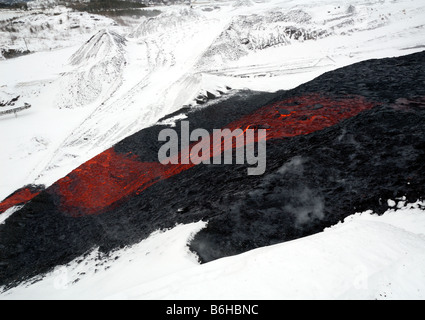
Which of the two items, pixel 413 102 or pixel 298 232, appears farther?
pixel 413 102

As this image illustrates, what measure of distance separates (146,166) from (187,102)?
16.2 ft

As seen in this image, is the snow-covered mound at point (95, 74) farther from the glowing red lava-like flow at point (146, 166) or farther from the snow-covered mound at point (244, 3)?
the snow-covered mound at point (244, 3)

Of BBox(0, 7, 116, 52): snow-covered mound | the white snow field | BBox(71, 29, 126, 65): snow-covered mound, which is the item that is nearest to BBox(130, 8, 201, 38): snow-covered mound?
the white snow field

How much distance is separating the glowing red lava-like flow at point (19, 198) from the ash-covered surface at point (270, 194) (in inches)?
35.3

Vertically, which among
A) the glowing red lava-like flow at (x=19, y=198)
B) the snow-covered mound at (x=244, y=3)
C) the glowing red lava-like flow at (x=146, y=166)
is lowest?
the glowing red lava-like flow at (x=19, y=198)

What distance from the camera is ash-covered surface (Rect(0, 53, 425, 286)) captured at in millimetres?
4230

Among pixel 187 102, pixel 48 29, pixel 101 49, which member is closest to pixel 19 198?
pixel 187 102

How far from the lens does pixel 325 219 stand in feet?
13.5

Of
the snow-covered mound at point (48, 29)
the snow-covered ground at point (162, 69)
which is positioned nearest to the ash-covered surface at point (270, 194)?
the snow-covered ground at point (162, 69)

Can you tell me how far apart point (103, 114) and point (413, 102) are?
13469 millimetres

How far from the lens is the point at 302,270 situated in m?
2.92

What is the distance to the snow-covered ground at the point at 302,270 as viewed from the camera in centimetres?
265
